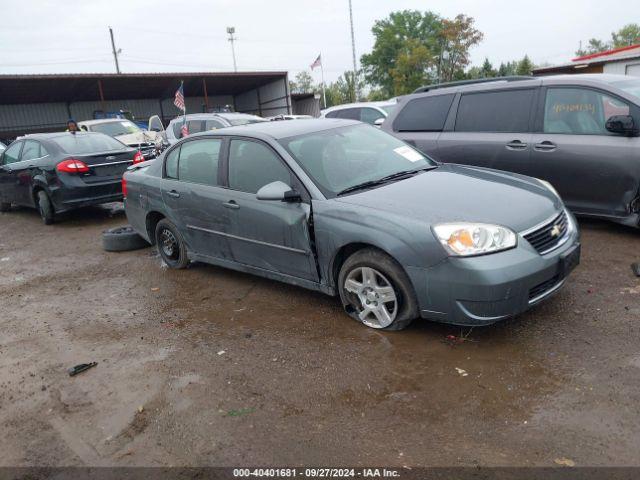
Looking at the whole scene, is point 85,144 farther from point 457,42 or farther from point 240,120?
point 457,42

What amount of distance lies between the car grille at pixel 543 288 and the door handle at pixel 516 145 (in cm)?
269

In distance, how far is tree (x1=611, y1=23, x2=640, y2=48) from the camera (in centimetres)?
7950

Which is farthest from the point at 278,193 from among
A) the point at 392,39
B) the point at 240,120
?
the point at 392,39

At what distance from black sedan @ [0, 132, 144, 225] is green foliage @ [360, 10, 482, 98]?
42408 mm

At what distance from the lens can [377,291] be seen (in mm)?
3854

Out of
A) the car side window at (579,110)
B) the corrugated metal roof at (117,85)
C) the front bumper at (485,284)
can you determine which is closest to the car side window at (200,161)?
the front bumper at (485,284)

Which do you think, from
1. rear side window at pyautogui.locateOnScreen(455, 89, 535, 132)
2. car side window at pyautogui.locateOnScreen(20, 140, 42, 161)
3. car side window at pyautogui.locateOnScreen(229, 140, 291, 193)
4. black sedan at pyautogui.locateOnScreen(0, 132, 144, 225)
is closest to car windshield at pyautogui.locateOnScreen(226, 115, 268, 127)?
black sedan at pyautogui.locateOnScreen(0, 132, 144, 225)

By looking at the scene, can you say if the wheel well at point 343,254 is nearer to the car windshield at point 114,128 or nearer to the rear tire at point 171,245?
the rear tire at point 171,245

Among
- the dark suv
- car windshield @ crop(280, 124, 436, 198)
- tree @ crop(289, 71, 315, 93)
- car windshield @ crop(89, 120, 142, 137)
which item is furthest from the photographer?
tree @ crop(289, 71, 315, 93)

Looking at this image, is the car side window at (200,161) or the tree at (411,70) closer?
the car side window at (200,161)

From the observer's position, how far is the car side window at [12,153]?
9.88 meters

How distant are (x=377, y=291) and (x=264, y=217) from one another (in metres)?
1.25

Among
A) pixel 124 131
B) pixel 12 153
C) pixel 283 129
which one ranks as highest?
pixel 124 131

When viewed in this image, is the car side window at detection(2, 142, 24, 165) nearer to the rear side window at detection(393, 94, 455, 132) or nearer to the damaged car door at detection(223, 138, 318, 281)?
the damaged car door at detection(223, 138, 318, 281)
